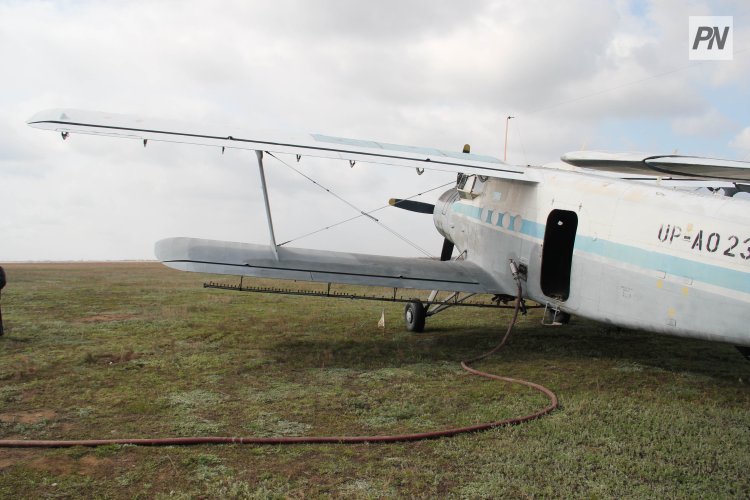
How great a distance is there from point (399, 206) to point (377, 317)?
3.04m

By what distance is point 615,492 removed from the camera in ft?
13.5

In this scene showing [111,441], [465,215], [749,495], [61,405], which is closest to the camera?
[749,495]

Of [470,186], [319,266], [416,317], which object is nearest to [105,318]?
[319,266]

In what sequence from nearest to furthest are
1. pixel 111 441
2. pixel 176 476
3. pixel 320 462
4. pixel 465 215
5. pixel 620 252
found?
pixel 176 476
pixel 320 462
pixel 111 441
pixel 620 252
pixel 465 215

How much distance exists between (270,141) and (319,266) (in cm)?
240

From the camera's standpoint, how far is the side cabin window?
11.4m

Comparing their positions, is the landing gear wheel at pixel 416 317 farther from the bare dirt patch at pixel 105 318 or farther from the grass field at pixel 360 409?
the bare dirt patch at pixel 105 318

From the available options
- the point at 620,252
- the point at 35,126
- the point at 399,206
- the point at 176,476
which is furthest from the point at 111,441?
the point at 399,206

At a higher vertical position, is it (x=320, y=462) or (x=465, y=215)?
(x=465, y=215)

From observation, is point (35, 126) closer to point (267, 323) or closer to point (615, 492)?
point (267, 323)

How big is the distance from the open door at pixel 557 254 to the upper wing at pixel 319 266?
3.81 ft

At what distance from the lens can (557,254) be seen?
370 inches

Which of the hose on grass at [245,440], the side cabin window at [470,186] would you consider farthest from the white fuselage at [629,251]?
the hose on grass at [245,440]

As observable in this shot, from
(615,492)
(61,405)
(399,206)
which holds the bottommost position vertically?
(61,405)
